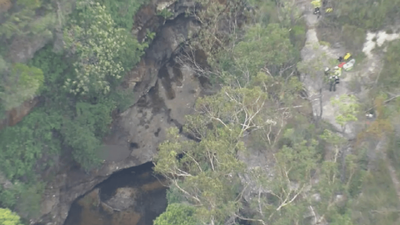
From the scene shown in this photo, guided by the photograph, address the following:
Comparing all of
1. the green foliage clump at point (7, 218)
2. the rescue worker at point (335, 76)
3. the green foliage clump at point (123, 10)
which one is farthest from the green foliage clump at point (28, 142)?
the rescue worker at point (335, 76)

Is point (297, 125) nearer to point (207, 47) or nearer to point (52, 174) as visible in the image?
point (207, 47)

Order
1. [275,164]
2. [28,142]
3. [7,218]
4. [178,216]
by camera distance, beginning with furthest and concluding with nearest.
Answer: [28,142]
[275,164]
[178,216]
[7,218]

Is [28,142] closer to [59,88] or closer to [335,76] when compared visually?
[59,88]

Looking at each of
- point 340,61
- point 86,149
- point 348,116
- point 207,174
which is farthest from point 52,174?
point 340,61

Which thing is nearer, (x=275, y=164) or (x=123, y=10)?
(x=275, y=164)

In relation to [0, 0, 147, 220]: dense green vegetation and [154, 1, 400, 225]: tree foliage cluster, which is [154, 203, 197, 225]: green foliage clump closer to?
[154, 1, 400, 225]: tree foliage cluster

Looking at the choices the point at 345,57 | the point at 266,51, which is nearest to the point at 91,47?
the point at 266,51
